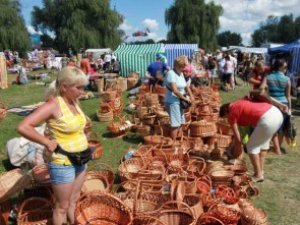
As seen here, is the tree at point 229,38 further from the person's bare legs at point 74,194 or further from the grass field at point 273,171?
the person's bare legs at point 74,194

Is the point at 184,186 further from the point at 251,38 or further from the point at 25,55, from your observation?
the point at 251,38

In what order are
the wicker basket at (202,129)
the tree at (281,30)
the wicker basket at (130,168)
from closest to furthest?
the wicker basket at (130,168) < the wicker basket at (202,129) < the tree at (281,30)

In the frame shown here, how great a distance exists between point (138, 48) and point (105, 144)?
1275 centimetres

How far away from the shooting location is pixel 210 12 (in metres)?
40.2

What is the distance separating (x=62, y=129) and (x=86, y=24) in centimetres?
4023

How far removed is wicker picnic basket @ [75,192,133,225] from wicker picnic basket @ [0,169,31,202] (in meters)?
0.62

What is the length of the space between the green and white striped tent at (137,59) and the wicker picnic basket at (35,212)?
1423 cm

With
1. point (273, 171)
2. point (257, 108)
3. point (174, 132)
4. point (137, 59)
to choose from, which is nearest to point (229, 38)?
point (137, 59)

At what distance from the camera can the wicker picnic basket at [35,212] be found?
12.1ft

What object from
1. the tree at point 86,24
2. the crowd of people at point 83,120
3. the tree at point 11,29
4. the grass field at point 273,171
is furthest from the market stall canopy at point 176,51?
the tree at point 86,24

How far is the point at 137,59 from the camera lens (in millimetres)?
18156

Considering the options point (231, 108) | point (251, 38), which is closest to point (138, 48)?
point (231, 108)

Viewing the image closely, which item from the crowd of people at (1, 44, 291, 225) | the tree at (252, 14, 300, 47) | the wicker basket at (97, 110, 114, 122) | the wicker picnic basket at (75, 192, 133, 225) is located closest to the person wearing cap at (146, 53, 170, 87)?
the wicker basket at (97, 110, 114, 122)

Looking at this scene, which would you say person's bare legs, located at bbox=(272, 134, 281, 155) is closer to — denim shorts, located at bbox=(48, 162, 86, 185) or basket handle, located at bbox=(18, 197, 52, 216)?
basket handle, located at bbox=(18, 197, 52, 216)
